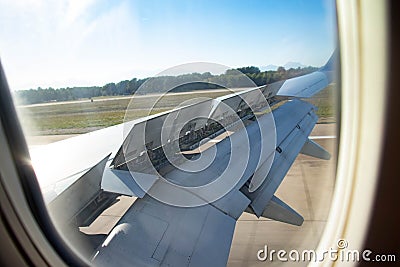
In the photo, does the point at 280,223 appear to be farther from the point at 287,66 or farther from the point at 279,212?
the point at 287,66

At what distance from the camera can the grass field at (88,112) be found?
1.06 metres

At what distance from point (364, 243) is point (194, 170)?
900 mm

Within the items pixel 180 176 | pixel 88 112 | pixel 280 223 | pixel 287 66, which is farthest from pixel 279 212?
pixel 88 112

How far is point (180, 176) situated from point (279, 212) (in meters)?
0.51

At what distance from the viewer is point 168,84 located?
1.27 metres

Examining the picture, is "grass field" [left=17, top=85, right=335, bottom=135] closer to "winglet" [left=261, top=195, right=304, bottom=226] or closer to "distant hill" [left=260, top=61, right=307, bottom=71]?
"distant hill" [left=260, top=61, right=307, bottom=71]

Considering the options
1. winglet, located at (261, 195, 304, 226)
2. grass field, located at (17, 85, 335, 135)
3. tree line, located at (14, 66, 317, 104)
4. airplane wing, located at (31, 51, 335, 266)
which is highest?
tree line, located at (14, 66, 317, 104)

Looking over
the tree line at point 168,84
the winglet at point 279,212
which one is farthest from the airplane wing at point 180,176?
the tree line at point 168,84

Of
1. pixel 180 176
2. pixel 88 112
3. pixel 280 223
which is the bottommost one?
pixel 280 223

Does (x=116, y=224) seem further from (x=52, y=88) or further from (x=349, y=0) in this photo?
(x=349, y=0)

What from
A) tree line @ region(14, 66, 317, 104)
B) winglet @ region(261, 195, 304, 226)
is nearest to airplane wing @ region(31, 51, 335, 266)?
winglet @ region(261, 195, 304, 226)

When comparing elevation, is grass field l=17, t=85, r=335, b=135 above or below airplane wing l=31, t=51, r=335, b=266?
above

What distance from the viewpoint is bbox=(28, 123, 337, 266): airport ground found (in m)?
1.10

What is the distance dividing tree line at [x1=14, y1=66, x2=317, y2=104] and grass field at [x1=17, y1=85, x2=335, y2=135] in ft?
0.10
